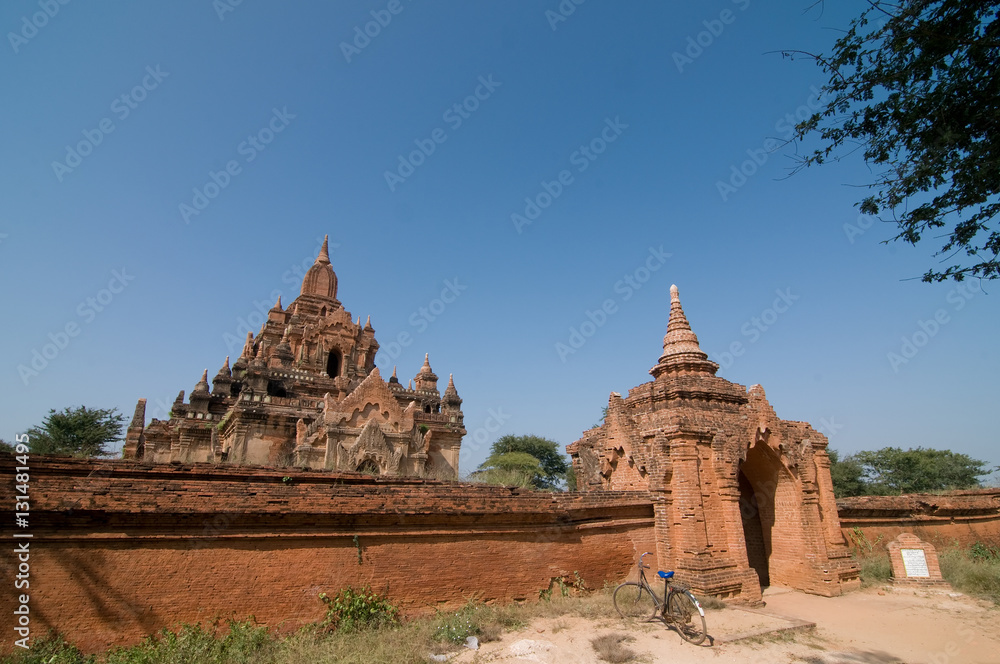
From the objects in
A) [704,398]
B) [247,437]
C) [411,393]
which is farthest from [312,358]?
[704,398]

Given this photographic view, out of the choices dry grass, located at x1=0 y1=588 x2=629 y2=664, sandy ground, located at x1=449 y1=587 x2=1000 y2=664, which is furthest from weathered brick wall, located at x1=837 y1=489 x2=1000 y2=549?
dry grass, located at x1=0 y1=588 x2=629 y2=664

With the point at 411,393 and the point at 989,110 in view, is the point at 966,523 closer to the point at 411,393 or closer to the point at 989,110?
the point at 989,110

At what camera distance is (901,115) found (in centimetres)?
652

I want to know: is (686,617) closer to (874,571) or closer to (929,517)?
(874,571)

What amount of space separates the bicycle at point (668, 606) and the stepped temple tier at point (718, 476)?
128cm

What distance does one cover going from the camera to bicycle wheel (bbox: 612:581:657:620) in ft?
30.9

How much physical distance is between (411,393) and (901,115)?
29.0 m

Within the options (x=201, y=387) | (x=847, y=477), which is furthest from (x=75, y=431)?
(x=847, y=477)

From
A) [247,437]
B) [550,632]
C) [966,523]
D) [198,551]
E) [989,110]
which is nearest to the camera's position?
[989,110]

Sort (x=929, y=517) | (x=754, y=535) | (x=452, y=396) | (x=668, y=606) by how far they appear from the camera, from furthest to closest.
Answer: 1. (x=452, y=396)
2. (x=929, y=517)
3. (x=754, y=535)
4. (x=668, y=606)

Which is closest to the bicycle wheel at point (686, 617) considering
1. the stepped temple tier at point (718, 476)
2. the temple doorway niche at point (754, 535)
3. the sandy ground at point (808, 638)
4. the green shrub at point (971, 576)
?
the sandy ground at point (808, 638)

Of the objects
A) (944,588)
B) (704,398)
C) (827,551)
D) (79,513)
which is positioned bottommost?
(944,588)

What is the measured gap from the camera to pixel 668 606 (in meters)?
9.02

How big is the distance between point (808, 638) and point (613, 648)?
3.75 metres
